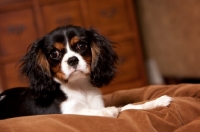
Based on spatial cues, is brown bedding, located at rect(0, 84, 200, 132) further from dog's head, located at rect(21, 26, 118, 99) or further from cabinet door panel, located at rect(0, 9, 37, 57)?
cabinet door panel, located at rect(0, 9, 37, 57)

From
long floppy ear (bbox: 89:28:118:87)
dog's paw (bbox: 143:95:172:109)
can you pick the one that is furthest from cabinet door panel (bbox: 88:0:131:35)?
dog's paw (bbox: 143:95:172:109)

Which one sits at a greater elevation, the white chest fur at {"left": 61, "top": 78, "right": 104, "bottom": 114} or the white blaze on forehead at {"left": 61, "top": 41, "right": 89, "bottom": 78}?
the white blaze on forehead at {"left": 61, "top": 41, "right": 89, "bottom": 78}

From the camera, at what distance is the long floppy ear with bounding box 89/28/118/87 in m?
1.50

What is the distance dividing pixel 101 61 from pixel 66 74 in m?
0.20

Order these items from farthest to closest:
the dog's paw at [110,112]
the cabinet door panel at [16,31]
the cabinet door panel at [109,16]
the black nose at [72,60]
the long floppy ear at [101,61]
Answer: the cabinet door panel at [109,16] → the cabinet door panel at [16,31] → the long floppy ear at [101,61] → the black nose at [72,60] → the dog's paw at [110,112]

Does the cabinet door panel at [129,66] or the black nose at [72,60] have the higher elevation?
the black nose at [72,60]

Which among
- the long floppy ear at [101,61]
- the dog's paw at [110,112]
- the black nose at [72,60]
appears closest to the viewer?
the dog's paw at [110,112]

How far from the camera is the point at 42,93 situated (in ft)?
4.69

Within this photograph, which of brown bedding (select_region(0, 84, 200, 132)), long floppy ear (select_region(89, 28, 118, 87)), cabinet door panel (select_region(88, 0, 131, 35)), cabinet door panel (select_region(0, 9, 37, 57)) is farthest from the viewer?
cabinet door panel (select_region(88, 0, 131, 35))

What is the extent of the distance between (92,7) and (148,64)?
0.93m

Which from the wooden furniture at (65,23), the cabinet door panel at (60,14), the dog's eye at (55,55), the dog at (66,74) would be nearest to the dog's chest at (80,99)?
the dog at (66,74)

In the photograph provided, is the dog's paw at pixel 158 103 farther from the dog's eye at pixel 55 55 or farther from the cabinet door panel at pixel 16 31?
the cabinet door panel at pixel 16 31

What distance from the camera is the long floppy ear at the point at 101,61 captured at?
1504 millimetres

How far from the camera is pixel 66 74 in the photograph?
54.8 inches
